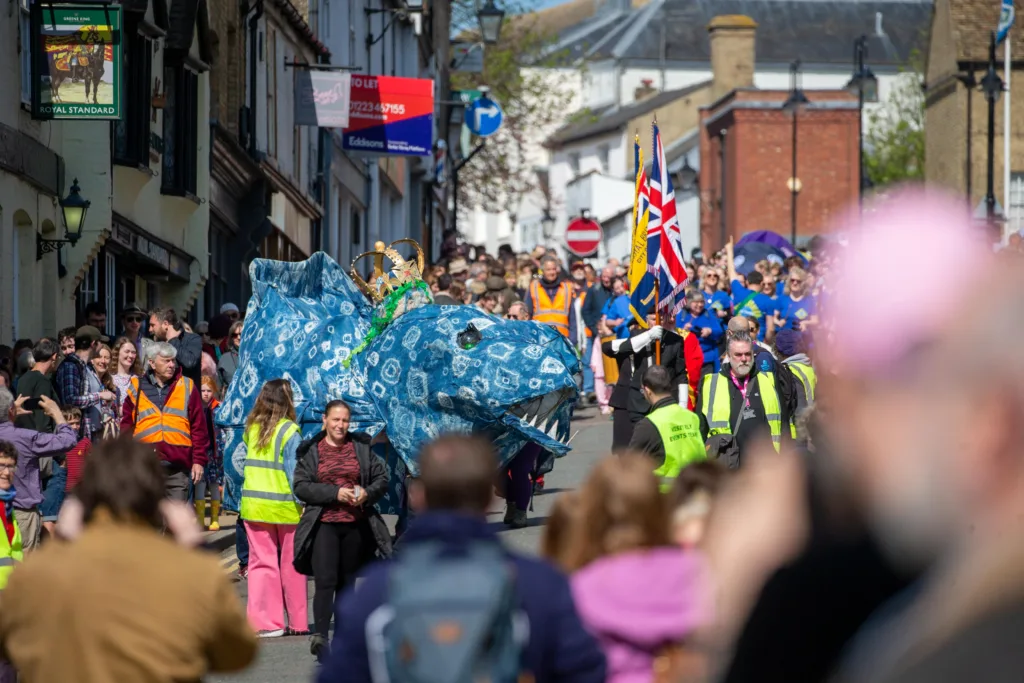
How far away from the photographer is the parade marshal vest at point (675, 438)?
10.4m

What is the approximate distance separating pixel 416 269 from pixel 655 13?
89637 millimetres

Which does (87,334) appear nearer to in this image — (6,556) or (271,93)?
(6,556)

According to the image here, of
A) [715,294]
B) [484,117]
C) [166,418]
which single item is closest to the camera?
[166,418]

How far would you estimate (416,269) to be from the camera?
1350 cm

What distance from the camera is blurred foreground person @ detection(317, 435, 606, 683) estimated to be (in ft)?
13.4

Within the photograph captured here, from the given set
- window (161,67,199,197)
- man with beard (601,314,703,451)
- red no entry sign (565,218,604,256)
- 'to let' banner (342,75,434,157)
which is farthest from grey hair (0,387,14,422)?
red no entry sign (565,218,604,256)

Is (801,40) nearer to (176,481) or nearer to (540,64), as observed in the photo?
(540,64)

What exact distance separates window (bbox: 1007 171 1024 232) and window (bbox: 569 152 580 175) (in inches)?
2011

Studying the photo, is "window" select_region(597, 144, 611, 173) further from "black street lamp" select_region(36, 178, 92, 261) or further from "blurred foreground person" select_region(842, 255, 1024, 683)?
"blurred foreground person" select_region(842, 255, 1024, 683)

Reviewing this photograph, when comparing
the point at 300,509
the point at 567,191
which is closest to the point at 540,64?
the point at 567,191

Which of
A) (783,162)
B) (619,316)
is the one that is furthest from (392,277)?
(783,162)

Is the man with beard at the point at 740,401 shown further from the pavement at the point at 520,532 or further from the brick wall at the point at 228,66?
the brick wall at the point at 228,66

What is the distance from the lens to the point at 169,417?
1384cm

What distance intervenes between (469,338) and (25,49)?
7.17m
